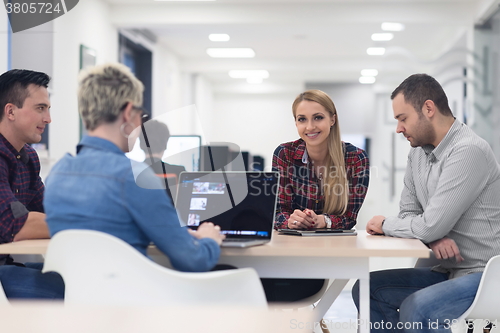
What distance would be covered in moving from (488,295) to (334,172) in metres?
0.89

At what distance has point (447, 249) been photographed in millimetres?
1799

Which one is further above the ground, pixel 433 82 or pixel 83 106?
pixel 433 82

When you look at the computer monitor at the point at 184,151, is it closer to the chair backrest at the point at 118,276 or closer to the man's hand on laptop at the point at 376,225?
the man's hand on laptop at the point at 376,225

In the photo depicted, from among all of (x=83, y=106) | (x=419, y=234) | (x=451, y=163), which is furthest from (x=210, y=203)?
(x=451, y=163)

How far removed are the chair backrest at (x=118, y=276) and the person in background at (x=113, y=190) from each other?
0.11 metres

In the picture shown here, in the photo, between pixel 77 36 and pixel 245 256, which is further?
pixel 77 36

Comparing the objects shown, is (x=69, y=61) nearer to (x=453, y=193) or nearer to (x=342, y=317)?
(x=342, y=317)

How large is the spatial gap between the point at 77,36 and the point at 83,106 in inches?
161

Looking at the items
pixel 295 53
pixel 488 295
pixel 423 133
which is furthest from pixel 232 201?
pixel 295 53

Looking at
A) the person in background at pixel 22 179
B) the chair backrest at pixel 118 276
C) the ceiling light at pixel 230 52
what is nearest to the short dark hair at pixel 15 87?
the person in background at pixel 22 179

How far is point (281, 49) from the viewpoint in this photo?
8.27 metres

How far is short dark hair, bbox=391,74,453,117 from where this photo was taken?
1960 millimetres

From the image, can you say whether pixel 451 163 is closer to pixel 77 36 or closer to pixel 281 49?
pixel 77 36

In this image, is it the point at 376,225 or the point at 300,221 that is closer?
the point at 376,225
